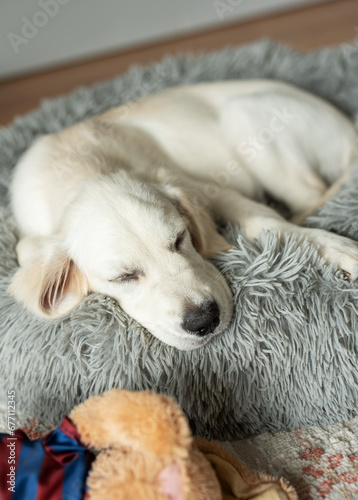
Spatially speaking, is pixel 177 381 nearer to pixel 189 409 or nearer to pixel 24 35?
pixel 189 409

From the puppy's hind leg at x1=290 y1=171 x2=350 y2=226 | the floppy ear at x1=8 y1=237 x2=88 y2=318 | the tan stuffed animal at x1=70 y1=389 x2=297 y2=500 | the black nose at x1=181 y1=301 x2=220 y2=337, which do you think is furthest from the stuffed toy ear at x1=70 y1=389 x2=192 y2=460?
the puppy's hind leg at x1=290 y1=171 x2=350 y2=226

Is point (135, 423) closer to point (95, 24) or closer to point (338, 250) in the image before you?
point (338, 250)

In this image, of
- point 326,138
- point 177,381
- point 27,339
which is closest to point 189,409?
point 177,381

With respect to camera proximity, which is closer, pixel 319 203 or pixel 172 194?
pixel 172 194

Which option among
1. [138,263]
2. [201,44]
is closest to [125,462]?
[138,263]

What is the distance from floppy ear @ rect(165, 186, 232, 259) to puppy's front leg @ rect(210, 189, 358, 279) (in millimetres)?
130

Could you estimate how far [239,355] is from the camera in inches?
58.3

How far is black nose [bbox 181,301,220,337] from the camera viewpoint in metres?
1.39

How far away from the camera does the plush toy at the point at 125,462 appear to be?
1071mm

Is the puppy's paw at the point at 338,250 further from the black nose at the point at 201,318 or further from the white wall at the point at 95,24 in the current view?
the white wall at the point at 95,24

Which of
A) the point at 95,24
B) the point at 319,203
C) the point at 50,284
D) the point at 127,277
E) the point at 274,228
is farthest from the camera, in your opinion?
the point at 95,24

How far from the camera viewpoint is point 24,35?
4.20 metres

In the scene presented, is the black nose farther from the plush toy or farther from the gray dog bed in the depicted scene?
the plush toy

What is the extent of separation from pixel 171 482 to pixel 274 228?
92 cm
